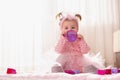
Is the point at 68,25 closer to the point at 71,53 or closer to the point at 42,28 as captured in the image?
the point at 71,53

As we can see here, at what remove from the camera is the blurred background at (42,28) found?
222cm

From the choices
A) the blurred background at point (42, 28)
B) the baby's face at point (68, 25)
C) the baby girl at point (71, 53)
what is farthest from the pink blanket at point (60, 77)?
the blurred background at point (42, 28)

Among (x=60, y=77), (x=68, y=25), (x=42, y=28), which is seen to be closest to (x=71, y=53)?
(x=68, y=25)

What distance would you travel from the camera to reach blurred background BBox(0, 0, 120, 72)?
7.30 feet

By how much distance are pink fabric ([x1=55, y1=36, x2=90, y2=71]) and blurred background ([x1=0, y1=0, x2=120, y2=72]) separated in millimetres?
902

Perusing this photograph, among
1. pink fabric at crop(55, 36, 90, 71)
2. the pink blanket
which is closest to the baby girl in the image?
pink fabric at crop(55, 36, 90, 71)

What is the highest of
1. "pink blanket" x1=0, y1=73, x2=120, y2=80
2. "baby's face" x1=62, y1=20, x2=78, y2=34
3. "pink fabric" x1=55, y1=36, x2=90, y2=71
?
"baby's face" x1=62, y1=20, x2=78, y2=34

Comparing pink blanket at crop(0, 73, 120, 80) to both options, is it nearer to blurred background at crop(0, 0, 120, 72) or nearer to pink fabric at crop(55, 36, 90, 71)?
pink fabric at crop(55, 36, 90, 71)

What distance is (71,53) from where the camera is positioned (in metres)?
1.33

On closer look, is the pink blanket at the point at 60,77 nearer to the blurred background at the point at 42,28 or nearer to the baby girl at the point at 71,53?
the baby girl at the point at 71,53

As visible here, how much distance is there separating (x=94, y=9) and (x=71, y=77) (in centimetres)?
157

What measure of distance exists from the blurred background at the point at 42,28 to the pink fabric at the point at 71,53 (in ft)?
2.96

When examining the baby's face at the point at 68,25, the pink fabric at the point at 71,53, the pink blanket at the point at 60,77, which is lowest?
the pink blanket at the point at 60,77

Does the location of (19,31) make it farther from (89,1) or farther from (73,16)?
(73,16)
